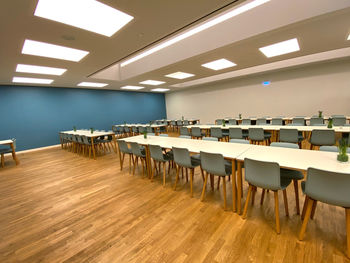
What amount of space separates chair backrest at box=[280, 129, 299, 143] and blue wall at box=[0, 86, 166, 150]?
8.83 m

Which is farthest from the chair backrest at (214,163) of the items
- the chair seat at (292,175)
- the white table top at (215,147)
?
the chair seat at (292,175)

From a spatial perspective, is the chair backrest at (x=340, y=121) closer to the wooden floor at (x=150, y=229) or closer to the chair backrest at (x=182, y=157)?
the wooden floor at (x=150, y=229)

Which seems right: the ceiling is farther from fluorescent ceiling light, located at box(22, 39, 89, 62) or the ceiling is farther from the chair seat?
the chair seat

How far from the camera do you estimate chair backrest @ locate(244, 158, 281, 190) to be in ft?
5.34

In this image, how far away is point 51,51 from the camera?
12.0 ft

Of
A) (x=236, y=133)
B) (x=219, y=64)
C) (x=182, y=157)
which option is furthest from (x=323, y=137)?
(x=219, y=64)

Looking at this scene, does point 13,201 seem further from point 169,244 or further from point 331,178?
point 331,178

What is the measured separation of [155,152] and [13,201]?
8.79 ft

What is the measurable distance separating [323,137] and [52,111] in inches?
394

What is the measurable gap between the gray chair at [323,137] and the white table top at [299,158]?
1847mm

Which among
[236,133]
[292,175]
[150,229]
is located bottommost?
[150,229]

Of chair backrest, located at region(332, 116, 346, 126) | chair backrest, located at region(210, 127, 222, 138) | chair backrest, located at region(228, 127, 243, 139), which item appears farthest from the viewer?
chair backrest, located at region(210, 127, 222, 138)

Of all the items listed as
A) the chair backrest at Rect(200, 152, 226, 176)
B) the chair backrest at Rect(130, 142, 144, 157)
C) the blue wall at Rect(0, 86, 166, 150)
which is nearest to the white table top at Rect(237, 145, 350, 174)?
the chair backrest at Rect(200, 152, 226, 176)

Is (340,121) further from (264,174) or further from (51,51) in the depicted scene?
(51,51)
